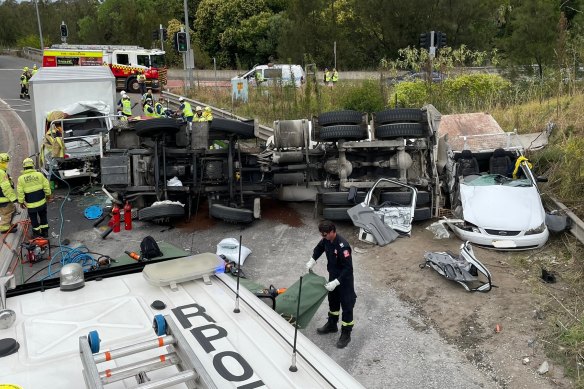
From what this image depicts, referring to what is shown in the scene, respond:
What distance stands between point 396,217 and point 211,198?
3.44 metres

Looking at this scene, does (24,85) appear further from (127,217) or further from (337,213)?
(337,213)

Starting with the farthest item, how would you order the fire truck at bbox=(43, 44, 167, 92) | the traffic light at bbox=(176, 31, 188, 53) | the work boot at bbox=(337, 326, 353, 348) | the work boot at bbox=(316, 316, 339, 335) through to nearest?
1. the fire truck at bbox=(43, 44, 167, 92)
2. the traffic light at bbox=(176, 31, 188, 53)
3. the work boot at bbox=(316, 316, 339, 335)
4. the work boot at bbox=(337, 326, 353, 348)

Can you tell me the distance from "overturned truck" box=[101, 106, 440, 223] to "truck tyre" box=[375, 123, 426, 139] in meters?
0.02

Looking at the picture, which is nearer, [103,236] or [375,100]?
[103,236]

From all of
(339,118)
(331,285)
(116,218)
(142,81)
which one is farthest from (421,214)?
(142,81)

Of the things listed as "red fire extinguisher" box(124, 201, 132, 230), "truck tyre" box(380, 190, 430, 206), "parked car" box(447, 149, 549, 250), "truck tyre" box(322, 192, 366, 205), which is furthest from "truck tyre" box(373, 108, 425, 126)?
"red fire extinguisher" box(124, 201, 132, 230)

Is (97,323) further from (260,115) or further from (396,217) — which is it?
(260,115)

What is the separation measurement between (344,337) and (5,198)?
22.7 feet

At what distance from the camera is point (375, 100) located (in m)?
15.2

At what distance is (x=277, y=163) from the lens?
396 inches

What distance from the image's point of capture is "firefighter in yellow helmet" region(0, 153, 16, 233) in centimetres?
962

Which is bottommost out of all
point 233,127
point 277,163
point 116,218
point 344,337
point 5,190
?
point 344,337

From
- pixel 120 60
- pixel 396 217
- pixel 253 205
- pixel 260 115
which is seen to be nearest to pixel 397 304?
pixel 396 217

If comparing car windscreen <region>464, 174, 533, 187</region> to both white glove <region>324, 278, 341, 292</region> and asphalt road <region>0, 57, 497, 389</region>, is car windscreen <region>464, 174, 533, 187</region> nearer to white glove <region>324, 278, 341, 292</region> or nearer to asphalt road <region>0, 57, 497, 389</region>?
asphalt road <region>0, 57, 497, 389</region>
